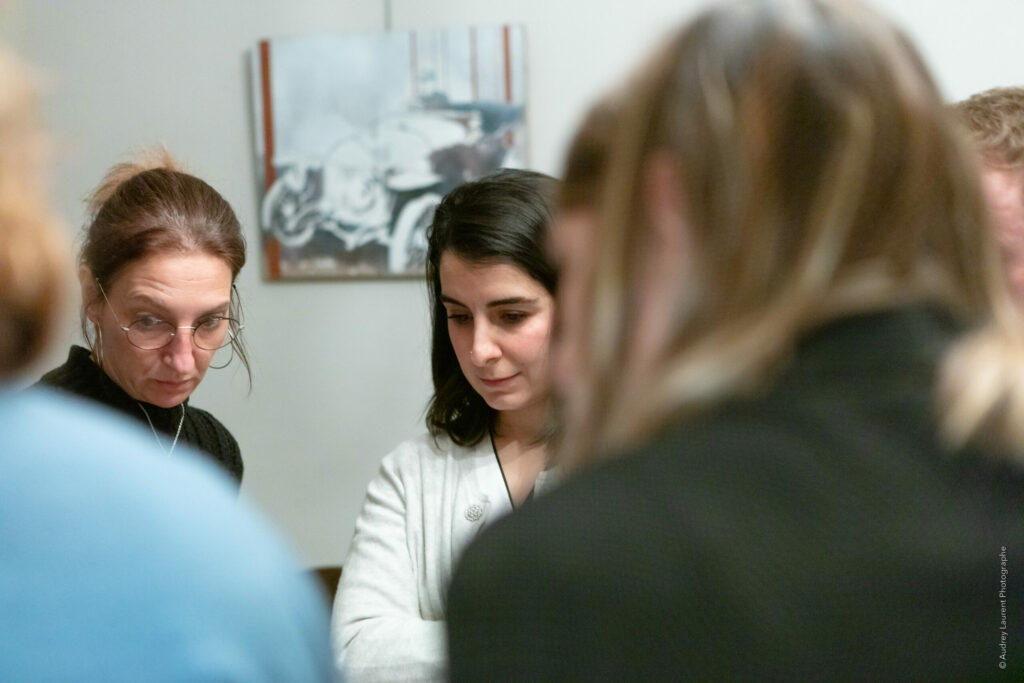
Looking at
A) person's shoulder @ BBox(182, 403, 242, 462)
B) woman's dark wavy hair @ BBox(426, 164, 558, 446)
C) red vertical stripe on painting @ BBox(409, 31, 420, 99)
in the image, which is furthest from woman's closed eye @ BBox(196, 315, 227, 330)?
red vertical stripe on painting @ BBox(409, 31, 420, 99)

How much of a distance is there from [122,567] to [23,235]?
24 centimetres

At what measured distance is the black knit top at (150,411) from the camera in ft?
6.90

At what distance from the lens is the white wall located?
309 centimetres

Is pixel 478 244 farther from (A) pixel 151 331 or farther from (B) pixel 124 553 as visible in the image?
(B) pixel 124 553

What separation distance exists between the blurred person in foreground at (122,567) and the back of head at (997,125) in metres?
1.39

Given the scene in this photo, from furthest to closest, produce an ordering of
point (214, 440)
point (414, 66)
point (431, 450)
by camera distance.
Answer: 1. point (414, 66)
2. point (214, 440)
3. point (431, 450)

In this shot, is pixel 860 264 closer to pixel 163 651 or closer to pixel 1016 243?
pixel 163 651

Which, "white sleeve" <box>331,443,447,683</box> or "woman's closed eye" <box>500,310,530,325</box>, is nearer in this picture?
"white sleeve" <box>331,443,447,683</box>

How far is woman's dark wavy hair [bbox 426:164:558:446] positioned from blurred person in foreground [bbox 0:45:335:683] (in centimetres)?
123

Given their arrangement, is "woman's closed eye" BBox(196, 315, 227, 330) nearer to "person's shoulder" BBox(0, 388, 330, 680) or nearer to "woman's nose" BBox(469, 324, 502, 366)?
"woman's nose" BBox(469, 324, 502, 366)

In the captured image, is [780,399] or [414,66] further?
[414,66]

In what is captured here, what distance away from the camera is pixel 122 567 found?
60cm

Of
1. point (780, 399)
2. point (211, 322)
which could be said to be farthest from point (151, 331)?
point (780, 399)

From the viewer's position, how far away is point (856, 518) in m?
0.63
